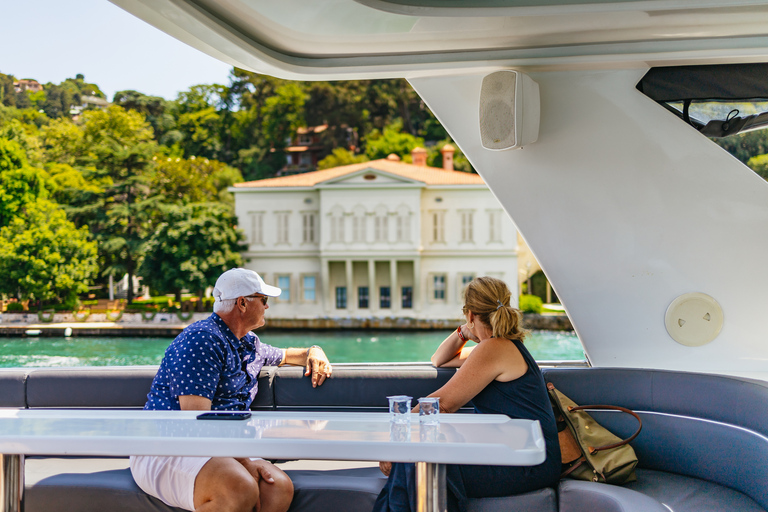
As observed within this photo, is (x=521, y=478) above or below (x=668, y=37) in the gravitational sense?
below

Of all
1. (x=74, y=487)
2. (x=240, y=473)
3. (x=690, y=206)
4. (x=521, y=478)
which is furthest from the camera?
(x=690, y=206)

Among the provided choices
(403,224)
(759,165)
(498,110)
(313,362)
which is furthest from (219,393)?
(403,224)

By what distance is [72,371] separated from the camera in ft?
7.89

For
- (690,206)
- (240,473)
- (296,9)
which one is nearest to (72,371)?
(240,473)

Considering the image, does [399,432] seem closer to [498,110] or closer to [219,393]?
[219,393]

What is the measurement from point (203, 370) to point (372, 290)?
92.8ft

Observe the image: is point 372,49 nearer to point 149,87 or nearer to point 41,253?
point 41,253

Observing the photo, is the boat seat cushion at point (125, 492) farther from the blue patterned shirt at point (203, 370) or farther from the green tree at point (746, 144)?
the green tree at point (746, 144)

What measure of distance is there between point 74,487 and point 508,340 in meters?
1.43

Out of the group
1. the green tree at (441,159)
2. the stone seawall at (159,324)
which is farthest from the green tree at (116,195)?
the green tree at (441,159)

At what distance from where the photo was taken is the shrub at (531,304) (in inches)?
1142

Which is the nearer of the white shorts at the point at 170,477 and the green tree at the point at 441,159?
the white shorts at the point at 170,477

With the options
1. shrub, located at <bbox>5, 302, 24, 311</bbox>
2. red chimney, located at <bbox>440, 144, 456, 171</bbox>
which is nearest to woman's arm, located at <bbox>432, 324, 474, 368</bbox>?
red chimney, located at <bbox>440, 144, 456, 171</bbox>

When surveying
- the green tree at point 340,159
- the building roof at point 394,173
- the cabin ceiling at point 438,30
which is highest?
the green tree at point 340,159
